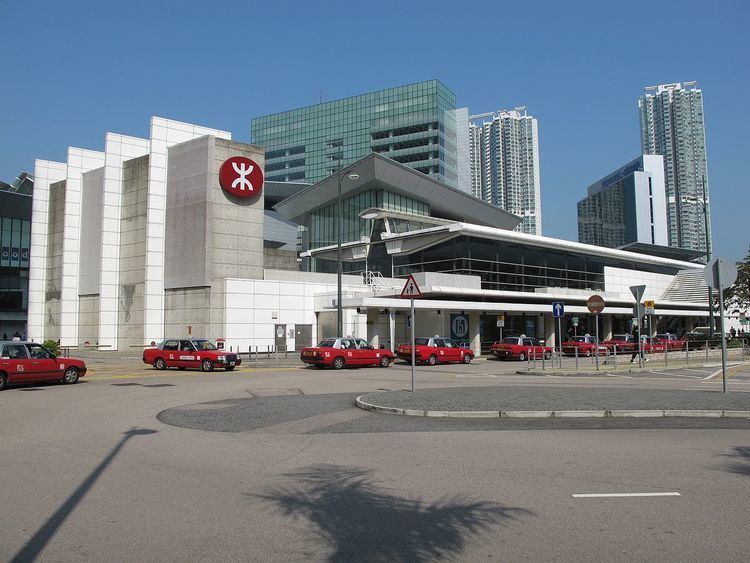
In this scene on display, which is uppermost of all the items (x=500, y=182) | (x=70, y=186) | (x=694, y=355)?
(x=500, y=182)

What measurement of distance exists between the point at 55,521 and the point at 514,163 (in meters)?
179

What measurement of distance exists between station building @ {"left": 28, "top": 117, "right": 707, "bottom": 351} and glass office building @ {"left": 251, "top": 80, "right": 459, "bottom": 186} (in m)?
67.0

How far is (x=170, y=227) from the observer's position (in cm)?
4175

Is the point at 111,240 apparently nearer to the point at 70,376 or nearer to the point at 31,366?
the point at 70,376

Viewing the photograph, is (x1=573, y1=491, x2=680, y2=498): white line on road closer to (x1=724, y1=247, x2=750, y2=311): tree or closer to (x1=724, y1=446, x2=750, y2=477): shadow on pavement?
(x1=724, y1=446, x2=750, y2=477): shadow on pavement

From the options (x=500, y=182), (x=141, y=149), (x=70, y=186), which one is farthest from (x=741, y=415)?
(x=500, y=182)

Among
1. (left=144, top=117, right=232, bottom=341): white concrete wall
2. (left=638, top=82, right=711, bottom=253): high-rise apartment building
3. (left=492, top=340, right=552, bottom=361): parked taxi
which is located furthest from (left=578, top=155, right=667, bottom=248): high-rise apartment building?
(left=144, top=117, right=232, bottom=341): white concrete wall

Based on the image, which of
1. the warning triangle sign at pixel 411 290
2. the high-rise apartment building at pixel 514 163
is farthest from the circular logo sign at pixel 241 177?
the high-rise apartment building at pixel 514 163

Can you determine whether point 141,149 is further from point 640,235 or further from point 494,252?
point 640,235

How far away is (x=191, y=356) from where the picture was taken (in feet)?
91.4

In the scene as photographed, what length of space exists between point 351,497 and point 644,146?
7299 inches

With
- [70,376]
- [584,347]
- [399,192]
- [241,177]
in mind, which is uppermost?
[399,192]

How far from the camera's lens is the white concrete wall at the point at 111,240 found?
4419 cm

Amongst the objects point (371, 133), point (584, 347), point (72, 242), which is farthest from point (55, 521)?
point (371, 133)
